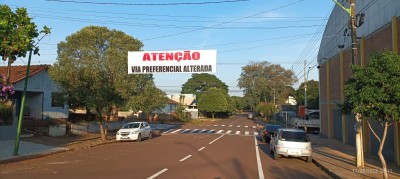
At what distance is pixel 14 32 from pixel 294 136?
12717mm

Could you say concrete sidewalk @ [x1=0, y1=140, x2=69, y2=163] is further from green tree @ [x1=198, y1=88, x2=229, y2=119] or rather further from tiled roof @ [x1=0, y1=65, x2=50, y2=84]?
green tree @ [x1=198, y1=88, x2=229, y2=119]

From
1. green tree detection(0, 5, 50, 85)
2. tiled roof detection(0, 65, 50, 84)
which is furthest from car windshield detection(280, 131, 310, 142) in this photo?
tiled roof detection(0, 65, 50, 84)

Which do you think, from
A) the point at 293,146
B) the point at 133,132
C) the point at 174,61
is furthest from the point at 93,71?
the point at 293,146

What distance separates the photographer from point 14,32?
15.5 m

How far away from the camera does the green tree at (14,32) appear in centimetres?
1497

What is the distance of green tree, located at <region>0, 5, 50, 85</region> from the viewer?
1497 centimetres

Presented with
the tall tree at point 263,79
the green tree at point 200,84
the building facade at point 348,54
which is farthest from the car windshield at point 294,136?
the green tree at point 200,84

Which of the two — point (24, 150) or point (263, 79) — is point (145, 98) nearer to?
point (24, 150)

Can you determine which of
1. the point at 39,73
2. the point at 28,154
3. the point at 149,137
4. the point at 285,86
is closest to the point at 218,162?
the point at 28,154

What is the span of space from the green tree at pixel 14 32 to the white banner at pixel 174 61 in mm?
8060

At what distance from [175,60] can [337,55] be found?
1422 cm

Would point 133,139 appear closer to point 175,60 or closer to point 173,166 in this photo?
point 175,60

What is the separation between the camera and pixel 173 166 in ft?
51.4

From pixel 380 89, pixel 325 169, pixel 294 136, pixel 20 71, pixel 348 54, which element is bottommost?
pixel 325 169
